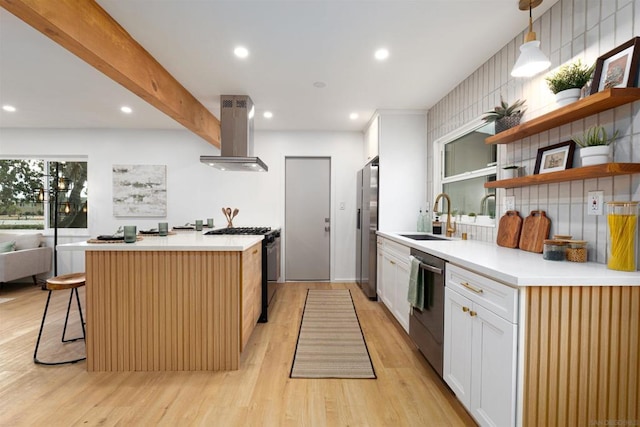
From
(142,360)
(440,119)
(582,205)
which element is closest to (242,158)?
(142,360)

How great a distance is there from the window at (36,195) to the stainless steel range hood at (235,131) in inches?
121

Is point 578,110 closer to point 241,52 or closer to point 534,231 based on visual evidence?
point 534,231

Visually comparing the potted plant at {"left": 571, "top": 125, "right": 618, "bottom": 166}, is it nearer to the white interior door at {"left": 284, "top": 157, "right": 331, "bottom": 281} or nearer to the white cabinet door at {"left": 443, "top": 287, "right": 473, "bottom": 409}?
the white cabinet door at {"left": 443, "top": 287, "right": 473, "bottom": 409}

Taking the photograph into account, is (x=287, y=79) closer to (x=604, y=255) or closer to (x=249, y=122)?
(x=249, y=122)

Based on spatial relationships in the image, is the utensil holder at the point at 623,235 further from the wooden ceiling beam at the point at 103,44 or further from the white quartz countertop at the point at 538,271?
the wooden ceiling beam at the point at 103,44

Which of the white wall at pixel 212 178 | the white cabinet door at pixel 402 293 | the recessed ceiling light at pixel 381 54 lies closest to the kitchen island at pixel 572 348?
the white cabinet door at pixel 402 293

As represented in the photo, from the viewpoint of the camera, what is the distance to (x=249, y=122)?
333cm

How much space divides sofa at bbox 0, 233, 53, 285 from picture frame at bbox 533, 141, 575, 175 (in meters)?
6.21

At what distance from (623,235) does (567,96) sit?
80 cm

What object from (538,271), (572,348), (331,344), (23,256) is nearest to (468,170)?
(538,271)

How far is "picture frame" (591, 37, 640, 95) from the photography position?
130 cm

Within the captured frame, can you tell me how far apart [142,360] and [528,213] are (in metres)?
3.02

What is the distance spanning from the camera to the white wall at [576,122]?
1384 millimetres

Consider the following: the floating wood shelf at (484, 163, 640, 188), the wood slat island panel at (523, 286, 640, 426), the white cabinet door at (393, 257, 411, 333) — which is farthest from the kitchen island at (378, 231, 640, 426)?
the white cabinet door at (393, 257, 411, 333)
